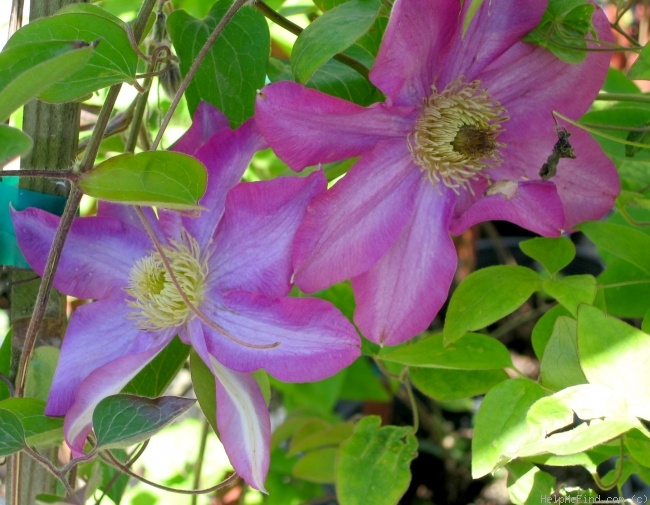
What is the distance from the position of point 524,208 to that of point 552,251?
6 cm

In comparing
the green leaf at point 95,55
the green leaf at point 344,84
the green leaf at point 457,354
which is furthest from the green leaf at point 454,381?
the green leaf at point 95,55

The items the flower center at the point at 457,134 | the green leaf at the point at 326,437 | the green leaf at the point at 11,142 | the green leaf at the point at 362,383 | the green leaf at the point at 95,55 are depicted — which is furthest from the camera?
the green leaf at the point at 362,383

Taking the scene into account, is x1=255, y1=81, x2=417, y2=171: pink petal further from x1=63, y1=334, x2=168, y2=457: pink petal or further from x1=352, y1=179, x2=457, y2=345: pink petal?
x1=63, y1=334, x2=168, y2=457: pink petal

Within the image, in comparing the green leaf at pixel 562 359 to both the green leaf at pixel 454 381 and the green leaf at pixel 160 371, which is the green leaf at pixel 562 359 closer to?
the green leaf at pixel 454 381

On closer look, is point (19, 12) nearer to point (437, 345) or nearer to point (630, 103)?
point (437, 345)

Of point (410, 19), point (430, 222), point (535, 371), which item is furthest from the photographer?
point (535, 371)

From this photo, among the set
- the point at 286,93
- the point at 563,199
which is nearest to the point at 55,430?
the point at 286,93

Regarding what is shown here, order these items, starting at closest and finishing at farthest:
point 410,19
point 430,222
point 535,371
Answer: point 410,19 < point 430,222 < point 535,371

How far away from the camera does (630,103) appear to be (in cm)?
69

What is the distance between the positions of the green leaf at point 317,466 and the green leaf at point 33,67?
2.45ft

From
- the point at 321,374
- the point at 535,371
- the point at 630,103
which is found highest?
the point at 630,103

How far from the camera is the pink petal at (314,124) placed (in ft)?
1.61

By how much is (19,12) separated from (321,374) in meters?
0.36

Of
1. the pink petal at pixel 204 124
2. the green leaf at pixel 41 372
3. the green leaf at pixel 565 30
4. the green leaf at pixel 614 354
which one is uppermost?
the green leaf at pixel 565 30
